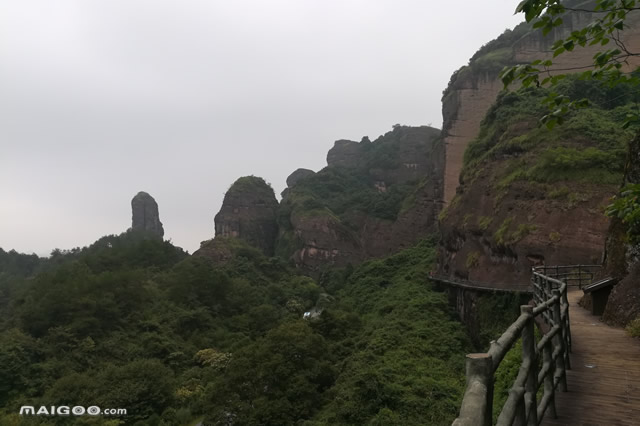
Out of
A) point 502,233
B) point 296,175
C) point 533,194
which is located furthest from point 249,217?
point 533,194

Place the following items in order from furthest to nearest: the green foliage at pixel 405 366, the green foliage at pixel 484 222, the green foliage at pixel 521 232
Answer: the green foliage at pixel 484 222
the green foliage at pixel 521 232
the green foliage at pixel 405 366

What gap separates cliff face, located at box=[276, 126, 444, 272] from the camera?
2201 inches

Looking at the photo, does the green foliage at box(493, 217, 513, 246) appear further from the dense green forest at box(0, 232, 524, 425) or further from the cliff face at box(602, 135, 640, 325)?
the cliff face at box(602, 135, 640, 325)

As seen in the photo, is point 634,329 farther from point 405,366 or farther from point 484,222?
point 484,222

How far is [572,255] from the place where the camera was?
59.4ft

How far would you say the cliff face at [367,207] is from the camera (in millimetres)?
55906

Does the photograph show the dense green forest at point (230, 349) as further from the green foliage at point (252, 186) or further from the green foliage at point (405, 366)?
the green foliage at point (252, 186)

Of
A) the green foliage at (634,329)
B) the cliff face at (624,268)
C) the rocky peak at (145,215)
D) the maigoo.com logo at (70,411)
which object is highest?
the rocky peak at (145,215)

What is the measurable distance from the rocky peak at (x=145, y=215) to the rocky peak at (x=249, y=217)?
85.7ft

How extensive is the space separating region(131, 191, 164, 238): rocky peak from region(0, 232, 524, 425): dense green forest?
1717 inches

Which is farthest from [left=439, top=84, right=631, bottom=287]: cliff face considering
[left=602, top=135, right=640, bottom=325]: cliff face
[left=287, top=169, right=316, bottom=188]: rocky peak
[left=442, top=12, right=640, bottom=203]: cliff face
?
[left=287, top=169, right=316, bottom=188]: rocky peak

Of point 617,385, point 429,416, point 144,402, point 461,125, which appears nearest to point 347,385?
point 429,416

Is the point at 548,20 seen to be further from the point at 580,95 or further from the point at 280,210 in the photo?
the point at 280,210

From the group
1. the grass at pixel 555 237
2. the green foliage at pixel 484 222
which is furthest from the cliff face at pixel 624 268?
the green foliage at pixel 484 222
